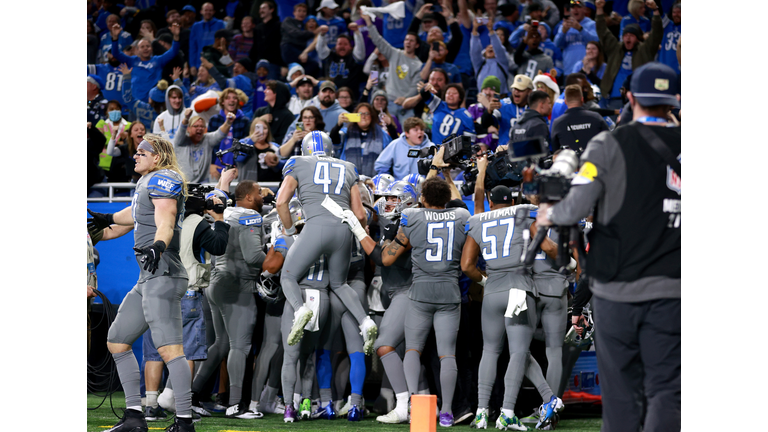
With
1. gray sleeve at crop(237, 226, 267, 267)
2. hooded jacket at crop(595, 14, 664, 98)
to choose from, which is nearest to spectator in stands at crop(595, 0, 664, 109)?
hooded jacket at crop(595, 14, 664, 98)

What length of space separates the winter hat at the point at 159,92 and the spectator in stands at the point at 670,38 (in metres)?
5.99

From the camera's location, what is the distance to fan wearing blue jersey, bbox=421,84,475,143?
8328 millimetres

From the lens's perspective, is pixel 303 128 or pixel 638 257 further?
pixel 303 128

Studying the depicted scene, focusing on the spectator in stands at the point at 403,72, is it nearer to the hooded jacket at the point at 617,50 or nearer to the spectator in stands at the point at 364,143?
the spectator in stands at the point at 364,143

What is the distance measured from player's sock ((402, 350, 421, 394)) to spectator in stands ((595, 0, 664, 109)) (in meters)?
4.14

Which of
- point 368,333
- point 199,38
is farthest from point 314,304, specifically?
point 199,38

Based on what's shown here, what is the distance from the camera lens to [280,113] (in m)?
9.16

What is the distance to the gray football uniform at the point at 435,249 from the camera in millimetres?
5848

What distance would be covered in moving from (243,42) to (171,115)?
2578 millimetres

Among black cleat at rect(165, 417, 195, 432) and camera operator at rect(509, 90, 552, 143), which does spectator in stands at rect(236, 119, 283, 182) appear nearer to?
camera operator at rect(509, 90, 552, 143)

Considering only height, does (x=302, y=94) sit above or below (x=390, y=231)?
above

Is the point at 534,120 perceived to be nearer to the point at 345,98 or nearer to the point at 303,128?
the point at 303,128

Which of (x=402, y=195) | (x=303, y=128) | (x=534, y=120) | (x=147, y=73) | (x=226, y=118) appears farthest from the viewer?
(x=147, y=73)

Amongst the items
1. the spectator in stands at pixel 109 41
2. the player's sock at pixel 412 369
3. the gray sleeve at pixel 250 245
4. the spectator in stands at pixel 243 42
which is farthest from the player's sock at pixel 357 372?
the spectator in stands at pixel 109 41
